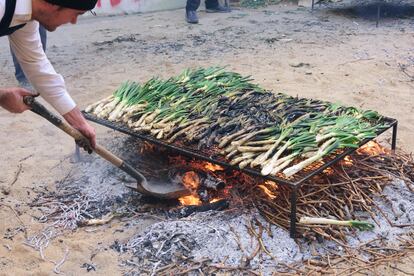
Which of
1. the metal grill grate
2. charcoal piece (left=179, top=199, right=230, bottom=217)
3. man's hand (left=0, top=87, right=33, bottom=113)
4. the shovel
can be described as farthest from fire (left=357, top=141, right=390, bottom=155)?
man's hand (left=0, top=87, right=33, bottom=113)

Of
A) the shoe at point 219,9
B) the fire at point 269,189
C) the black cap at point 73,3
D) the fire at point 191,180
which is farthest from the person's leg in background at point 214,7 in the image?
the black cap at point 73,3

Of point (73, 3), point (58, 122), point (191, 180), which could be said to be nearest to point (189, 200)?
point (191, 180)

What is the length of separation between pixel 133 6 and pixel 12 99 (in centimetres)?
1003

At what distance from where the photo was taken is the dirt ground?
12.4 feet

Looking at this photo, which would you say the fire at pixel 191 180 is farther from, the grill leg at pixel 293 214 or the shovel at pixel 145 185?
the grill leg at pixel 293 214

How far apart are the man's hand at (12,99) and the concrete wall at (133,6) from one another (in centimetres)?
941

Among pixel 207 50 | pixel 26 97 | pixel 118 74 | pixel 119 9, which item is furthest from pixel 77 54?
pixel 26 97

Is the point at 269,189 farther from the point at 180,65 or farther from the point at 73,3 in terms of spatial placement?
the point at 180,65

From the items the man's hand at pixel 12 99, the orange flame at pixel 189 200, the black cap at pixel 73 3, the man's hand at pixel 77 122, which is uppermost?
the black cap at pixel 73 3

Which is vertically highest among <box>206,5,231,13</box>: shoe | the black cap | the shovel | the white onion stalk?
the black cap

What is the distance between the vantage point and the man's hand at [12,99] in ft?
10.0

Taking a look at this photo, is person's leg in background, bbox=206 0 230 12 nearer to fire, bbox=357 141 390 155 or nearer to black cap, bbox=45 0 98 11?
fire, bbox=357 141 390 155

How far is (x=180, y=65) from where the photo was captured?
25.8 feet

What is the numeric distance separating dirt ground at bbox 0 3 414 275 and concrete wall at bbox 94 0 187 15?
0.40 m
